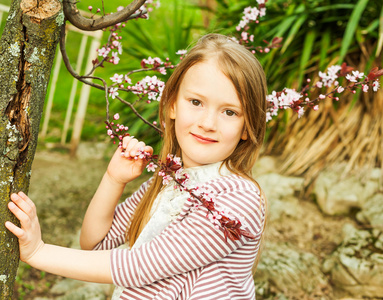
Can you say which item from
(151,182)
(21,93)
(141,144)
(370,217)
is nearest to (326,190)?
(370,217)

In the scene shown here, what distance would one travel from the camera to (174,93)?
64.0 inches

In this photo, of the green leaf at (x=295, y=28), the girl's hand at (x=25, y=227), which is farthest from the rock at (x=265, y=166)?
the girl's hand at (x=25, y=227)

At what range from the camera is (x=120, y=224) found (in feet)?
5.76

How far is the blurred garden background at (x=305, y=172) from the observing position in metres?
2.64

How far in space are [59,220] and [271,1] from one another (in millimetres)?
2629

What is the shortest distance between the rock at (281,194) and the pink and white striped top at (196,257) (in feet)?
5.83

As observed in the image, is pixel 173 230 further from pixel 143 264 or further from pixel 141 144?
pixel 141 144

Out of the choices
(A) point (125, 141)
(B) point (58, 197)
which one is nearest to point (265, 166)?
(B) point (58, 197)

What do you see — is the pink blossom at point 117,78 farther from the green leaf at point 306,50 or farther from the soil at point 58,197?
the green leaf at point 306,50

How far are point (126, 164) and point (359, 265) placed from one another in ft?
5.59

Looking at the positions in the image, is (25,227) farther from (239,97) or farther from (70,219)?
(70,219)

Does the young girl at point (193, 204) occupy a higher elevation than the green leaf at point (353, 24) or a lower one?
lower

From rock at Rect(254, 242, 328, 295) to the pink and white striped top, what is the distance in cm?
117

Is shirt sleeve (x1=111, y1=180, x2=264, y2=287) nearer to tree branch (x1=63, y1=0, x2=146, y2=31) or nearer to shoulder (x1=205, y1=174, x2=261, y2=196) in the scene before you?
shoulder (x1=205, y1=174, x2=261, y2=196)
